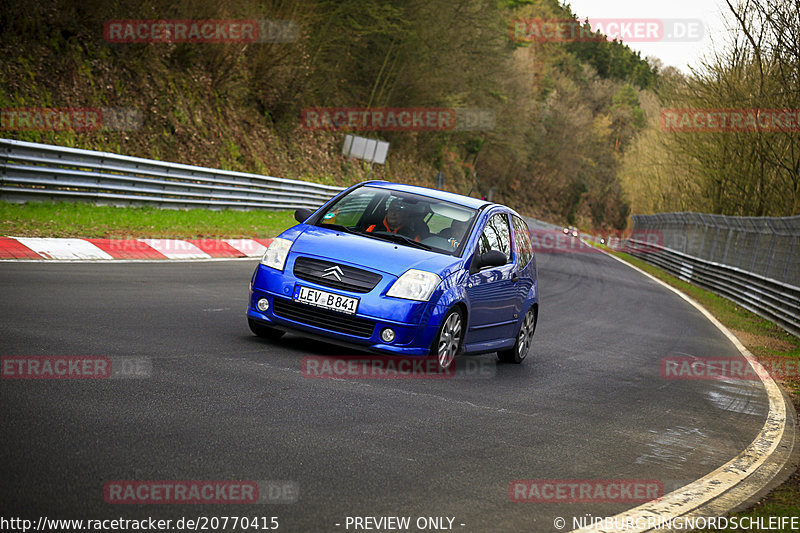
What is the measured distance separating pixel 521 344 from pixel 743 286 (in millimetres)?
17251

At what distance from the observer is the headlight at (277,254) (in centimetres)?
865

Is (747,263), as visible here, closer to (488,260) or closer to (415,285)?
(488,260)

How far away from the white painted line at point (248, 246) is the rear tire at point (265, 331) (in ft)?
31.0

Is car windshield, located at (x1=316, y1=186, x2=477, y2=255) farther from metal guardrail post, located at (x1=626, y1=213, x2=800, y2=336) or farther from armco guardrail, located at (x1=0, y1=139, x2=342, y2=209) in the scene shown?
metal guardrail post, located at (x1=626, y1=213, x2=800, y2=336)

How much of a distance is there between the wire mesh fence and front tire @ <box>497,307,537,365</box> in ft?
36.9

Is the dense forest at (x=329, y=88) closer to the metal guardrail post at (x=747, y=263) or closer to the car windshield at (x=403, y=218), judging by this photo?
the metal guardrail post at (x=747, y=263)

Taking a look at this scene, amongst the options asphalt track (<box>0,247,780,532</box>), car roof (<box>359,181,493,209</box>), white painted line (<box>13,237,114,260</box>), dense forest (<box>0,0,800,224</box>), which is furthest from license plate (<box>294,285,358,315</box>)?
dense forest (<box>0,0,800,224</box>)

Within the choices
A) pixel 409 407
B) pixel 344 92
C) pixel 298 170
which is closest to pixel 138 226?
pixel 409 407

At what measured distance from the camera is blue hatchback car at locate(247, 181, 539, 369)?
827cm

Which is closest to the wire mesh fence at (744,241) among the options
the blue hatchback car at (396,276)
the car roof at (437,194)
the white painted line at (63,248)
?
the car roof at (437,194)

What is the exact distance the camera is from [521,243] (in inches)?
425

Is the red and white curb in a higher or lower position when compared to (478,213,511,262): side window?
lower

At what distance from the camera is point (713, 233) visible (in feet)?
111

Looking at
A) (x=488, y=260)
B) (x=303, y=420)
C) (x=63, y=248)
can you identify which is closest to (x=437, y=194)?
(x=488, y=260)
